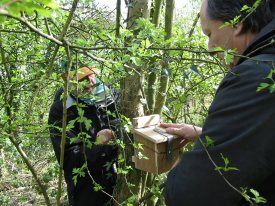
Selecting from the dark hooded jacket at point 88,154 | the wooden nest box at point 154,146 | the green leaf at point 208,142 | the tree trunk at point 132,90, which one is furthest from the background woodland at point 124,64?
the green leaf at point 208,142

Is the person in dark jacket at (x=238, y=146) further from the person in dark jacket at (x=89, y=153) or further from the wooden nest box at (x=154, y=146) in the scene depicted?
the person in dark jacket at (x=89, y=153)

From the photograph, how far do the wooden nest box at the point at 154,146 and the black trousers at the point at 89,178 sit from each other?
901mm

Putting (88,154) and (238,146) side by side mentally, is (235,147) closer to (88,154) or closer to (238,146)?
(238,146)

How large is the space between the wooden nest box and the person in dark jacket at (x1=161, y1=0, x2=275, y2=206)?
760mm

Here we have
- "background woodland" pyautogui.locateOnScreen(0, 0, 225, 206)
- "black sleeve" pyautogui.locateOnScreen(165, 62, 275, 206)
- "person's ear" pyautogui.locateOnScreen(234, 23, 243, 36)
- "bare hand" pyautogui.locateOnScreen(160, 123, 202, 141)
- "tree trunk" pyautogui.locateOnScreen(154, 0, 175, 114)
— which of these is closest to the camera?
"black sleeve" pyautogui.locateOnScreen(165, 62, 275, 206)

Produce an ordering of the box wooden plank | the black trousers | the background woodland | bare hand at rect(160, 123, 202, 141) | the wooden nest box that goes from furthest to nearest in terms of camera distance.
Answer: the black trousers → the box wooden plank → the wooden nest box → bare hand at rect(160, 123, 202, 141) → the background woodland

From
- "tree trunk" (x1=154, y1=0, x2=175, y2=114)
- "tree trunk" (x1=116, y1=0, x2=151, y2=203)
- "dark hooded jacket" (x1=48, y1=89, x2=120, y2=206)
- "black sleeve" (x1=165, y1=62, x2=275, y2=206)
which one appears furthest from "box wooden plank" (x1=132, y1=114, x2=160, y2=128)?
"black sleeve" (x1=165, y1=62, x2=275, y2=206)

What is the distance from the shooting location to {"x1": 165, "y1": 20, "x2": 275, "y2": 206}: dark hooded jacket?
1078 mm

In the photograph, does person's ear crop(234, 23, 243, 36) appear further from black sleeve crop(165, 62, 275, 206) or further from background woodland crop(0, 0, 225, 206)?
black sleeve crop(165, 62, 275, 206)

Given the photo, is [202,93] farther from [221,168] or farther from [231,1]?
[221,168]

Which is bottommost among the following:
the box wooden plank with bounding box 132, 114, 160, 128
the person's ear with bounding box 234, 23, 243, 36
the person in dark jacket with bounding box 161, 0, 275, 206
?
the box wooden plank with bounding box 132, 114, 160, 128

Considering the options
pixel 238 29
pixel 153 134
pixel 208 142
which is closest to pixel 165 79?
pixel 153 134

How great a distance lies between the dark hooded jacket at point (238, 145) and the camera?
1078 mm

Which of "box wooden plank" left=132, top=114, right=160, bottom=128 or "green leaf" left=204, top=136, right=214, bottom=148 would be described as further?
"box wooden plank" left=132, top=114, right=160, bottom=128
